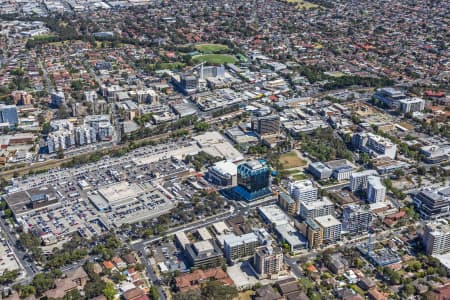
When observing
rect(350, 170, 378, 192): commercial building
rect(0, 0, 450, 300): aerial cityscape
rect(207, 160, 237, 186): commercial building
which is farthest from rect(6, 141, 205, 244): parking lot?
rect(350, 170, 378, 192): commercial building

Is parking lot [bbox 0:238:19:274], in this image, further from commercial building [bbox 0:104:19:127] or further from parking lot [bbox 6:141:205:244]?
commercial building [bbox 0:104:19:127]

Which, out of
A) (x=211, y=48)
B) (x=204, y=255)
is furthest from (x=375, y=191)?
(x=211, y=48)

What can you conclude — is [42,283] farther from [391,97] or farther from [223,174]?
[391,97]

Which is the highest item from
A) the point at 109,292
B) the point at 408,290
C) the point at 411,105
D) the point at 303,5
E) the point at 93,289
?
the point at 303,5

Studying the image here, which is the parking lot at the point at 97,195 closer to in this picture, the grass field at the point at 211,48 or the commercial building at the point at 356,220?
the commercial building at the point at 356,220

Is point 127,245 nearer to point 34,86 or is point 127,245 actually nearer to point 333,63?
point 34,86
